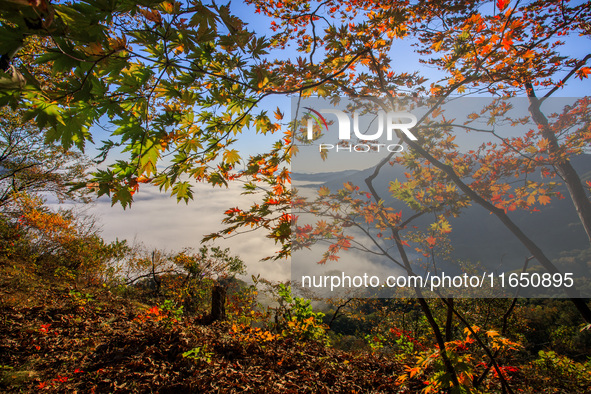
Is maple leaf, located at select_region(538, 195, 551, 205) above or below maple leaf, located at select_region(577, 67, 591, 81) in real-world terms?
below

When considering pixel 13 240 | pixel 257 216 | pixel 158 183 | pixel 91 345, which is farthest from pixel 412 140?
pixel 13 240

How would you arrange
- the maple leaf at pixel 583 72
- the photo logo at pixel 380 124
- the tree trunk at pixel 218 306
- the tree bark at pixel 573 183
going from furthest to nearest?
the tree trunk at pixel 218 306, the tree bark at pixel 573 183, the maple leaf at pixel 583 72, the photo logo at pixel 380 124

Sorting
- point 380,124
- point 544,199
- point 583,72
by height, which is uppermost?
point 583,72

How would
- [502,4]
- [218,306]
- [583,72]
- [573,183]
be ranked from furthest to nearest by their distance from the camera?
[218,306]
[573,183]
[583,72]
[502,4]

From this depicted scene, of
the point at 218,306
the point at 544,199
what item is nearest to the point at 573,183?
the point at 544,199

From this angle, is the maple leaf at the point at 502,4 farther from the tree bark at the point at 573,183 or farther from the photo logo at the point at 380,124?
the photo logo at the point at 380,124

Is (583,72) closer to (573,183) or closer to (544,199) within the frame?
(573,183)

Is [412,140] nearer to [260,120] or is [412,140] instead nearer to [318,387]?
[260,120]

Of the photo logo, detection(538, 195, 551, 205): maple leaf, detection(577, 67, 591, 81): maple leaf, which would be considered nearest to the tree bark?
detection(538, 195, 551, 205): maple leaf

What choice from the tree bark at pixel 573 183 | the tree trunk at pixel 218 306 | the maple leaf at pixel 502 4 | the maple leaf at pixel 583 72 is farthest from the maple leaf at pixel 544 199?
the tree trunk at pixel 218 306

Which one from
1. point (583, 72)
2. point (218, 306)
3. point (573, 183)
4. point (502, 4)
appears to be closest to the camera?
point (502, 4)

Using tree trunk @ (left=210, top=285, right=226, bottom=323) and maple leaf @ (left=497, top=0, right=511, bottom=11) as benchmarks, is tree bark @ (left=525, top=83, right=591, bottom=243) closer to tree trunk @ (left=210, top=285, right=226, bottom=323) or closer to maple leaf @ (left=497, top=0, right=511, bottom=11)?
maple leaf @ (left=497, top=0, right=511, bottom=11)

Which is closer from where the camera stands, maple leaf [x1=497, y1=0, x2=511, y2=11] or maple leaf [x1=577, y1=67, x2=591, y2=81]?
maple leaf [x1=497, y1=0, x2=511, y2=11]

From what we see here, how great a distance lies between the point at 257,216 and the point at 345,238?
988 millimetres
